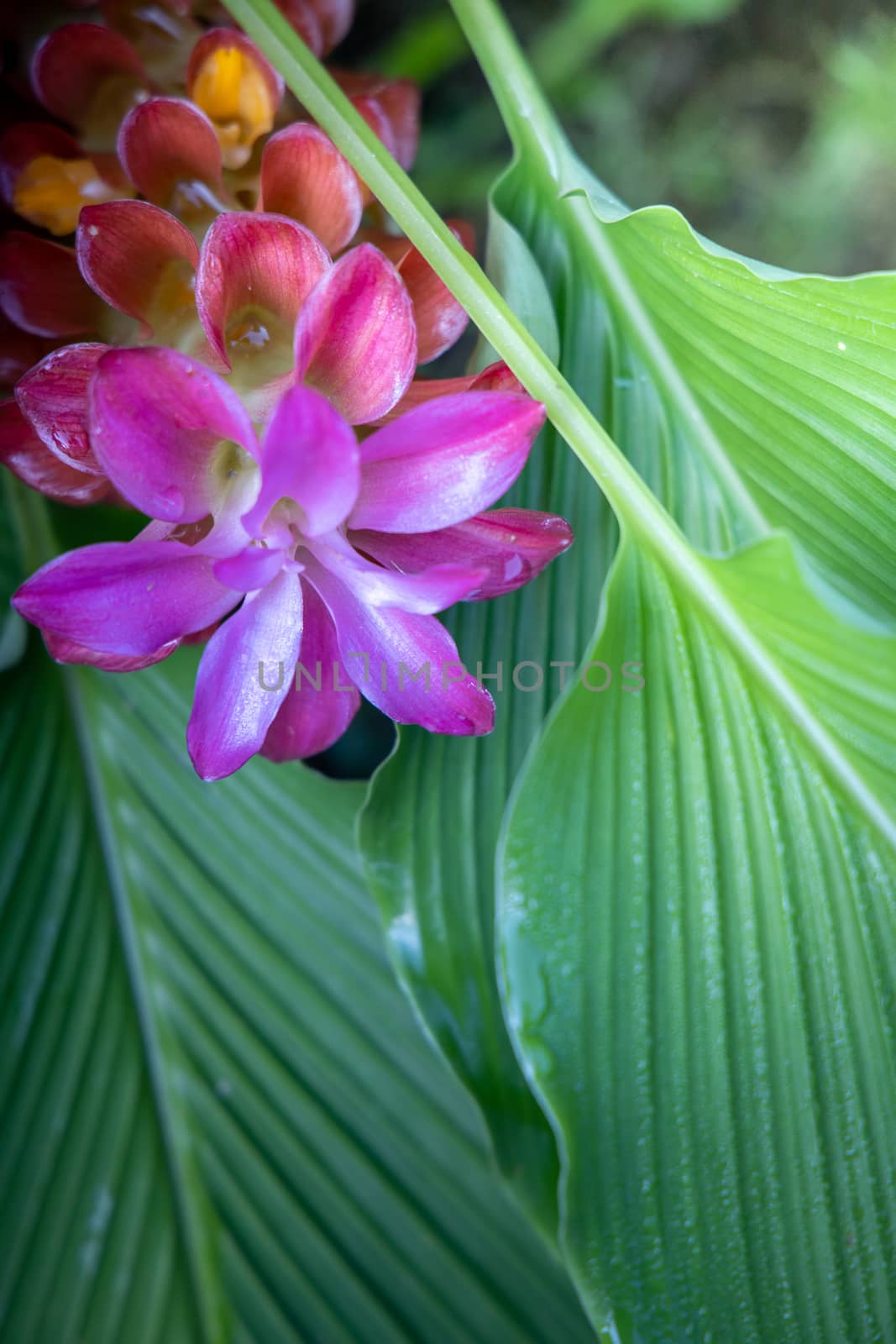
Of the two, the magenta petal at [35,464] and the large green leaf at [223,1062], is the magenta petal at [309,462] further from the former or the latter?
the large green leaf at [223,1062]

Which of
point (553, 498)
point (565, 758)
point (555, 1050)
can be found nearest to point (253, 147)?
point (553, 498)

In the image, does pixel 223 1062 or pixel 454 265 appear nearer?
pixel 454 265

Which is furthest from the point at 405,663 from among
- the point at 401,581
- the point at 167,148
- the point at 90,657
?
the point at 167,148

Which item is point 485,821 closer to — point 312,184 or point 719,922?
point 719,922

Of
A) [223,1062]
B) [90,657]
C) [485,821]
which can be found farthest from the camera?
[223,1062]

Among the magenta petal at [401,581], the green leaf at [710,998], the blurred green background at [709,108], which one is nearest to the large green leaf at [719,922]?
the green leaf at [710,998]

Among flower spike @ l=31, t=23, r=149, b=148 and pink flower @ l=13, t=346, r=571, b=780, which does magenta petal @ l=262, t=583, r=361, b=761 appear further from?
flower spike @ l=31, t=23, r=149, b=148
